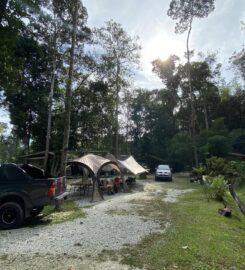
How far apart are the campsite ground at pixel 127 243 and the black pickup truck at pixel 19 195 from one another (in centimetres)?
45

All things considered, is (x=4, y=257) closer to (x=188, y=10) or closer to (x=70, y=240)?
(x=70, y=240)

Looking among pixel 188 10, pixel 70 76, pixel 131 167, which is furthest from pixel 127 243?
pixel 188 10

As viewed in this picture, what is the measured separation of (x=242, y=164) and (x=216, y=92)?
17081mm

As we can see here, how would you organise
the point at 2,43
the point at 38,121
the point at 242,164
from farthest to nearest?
1. the point at 38,121
2. the point at 242,164
3. the point at 2,43

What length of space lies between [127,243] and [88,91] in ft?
73.5

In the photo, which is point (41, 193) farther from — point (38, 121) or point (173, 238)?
point (38, 121)

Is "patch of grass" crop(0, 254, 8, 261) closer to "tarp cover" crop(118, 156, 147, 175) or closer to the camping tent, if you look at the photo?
the camping tent

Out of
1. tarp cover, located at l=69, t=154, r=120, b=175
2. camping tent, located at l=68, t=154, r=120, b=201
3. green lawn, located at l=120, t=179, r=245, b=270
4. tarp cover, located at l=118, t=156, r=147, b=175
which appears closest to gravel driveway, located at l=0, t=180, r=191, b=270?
green lawn, located at l=120, t=179, r=245, b=270

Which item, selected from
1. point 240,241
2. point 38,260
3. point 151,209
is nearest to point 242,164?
point 151,209

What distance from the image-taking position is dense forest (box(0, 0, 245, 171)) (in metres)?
12.5

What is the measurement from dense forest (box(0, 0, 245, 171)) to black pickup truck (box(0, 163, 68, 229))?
3679 mm

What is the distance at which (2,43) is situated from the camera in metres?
9.25

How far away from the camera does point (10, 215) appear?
23.0 feet

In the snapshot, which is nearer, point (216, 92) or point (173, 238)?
point (173, 238)
